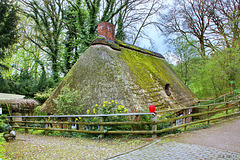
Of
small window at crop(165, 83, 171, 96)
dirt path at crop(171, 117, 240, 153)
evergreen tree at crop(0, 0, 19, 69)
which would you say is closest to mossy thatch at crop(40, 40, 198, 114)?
small window at crop(165, 83, 171, 96)

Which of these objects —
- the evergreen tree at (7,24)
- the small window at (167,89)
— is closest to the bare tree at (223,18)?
the small window at (167,89)

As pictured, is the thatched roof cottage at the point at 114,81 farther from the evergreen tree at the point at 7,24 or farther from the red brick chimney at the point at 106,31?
the evergreen tree at the point at 7,24

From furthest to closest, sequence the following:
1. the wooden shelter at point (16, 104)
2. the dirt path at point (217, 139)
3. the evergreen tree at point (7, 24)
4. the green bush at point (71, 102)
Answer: the evergreen tree at point (7, 24) < the wooden shelter at point (16, 104) < the green bush at point (71, 102) < the dirt path at point (217, 139)

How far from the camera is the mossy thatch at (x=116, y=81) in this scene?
745 cm

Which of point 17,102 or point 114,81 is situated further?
point 17,102

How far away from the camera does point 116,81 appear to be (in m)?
7.80

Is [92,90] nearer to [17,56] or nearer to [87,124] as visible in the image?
[87,124]

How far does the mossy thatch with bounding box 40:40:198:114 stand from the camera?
24.4ft

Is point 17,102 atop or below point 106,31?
below

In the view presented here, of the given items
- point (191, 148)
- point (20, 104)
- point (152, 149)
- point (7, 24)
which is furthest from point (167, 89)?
point (7, 24)

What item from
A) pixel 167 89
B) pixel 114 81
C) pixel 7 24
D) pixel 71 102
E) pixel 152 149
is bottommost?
pixel 152 149

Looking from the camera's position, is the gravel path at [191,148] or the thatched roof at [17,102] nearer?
the gravel path at [191,148]

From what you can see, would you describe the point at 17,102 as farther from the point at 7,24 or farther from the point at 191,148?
the point at 191,148

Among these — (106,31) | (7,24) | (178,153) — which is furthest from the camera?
(7,24)
